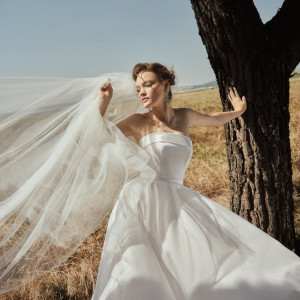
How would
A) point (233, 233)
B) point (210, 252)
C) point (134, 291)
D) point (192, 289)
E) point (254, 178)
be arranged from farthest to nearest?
1. point (254, 178)
2. point (233, 233)
3. point (210, 252)
4. point (192, 289)
5. point (134, 291)

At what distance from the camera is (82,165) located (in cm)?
220

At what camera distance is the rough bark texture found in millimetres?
2582

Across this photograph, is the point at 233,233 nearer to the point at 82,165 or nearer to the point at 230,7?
the point at 82,165

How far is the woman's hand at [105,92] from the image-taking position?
2.28 metres

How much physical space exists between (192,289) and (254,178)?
4.61ft

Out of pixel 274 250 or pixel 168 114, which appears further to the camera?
pixel 168 114

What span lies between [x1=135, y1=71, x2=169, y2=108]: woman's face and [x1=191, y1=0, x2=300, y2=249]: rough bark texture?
606 mm

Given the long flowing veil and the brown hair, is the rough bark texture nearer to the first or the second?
the brown hair

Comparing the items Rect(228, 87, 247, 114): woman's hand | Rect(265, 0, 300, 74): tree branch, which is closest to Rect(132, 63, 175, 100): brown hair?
Rect(228, 87, 247, 114): woman's hand

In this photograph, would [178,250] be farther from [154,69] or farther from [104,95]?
[154,69]

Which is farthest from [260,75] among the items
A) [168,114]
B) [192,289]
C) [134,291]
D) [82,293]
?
[82,293]

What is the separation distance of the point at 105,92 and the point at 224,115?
3.89 ft

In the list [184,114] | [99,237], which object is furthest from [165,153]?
[99,237]

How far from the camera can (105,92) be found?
229cm
